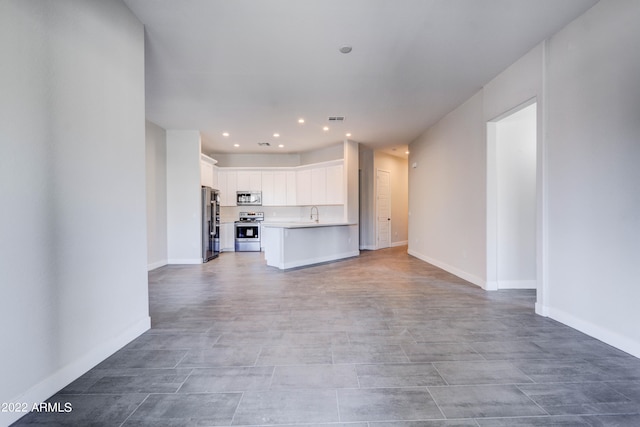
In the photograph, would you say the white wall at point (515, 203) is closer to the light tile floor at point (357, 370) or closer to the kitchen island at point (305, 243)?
the light tile floor at point (357, 370)

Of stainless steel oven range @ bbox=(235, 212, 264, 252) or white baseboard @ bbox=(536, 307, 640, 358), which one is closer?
white baseboard @ bbox=(536, 307, 640, 358)

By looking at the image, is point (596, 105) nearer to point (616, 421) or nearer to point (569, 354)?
point (569, 354)

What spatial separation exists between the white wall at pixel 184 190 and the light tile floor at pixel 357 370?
2866mm

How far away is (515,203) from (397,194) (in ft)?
17.7

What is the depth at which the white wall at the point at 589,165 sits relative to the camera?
84.7 inches

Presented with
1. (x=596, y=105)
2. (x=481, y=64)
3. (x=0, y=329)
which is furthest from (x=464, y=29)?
(x=0, y=329)

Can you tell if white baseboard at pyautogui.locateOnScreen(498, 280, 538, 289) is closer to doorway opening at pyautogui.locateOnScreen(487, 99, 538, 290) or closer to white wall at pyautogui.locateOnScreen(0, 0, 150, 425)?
doorway opening at pyautogui.locateOnScreen(487, 99, 538, 290)

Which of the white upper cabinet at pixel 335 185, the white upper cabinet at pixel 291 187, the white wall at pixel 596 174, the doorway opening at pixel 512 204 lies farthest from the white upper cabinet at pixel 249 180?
the white wall at pixel 596 174

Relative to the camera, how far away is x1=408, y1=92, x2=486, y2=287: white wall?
161 inches

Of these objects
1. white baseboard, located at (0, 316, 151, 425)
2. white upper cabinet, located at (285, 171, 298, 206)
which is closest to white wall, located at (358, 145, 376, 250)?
white upper cabinet, located at (285, 171, 298, 206)

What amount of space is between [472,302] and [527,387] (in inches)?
68.5

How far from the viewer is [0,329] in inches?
53.6

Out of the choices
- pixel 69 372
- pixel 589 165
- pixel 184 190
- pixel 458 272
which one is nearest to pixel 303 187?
pixel 184 190

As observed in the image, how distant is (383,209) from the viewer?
8.77 metres
